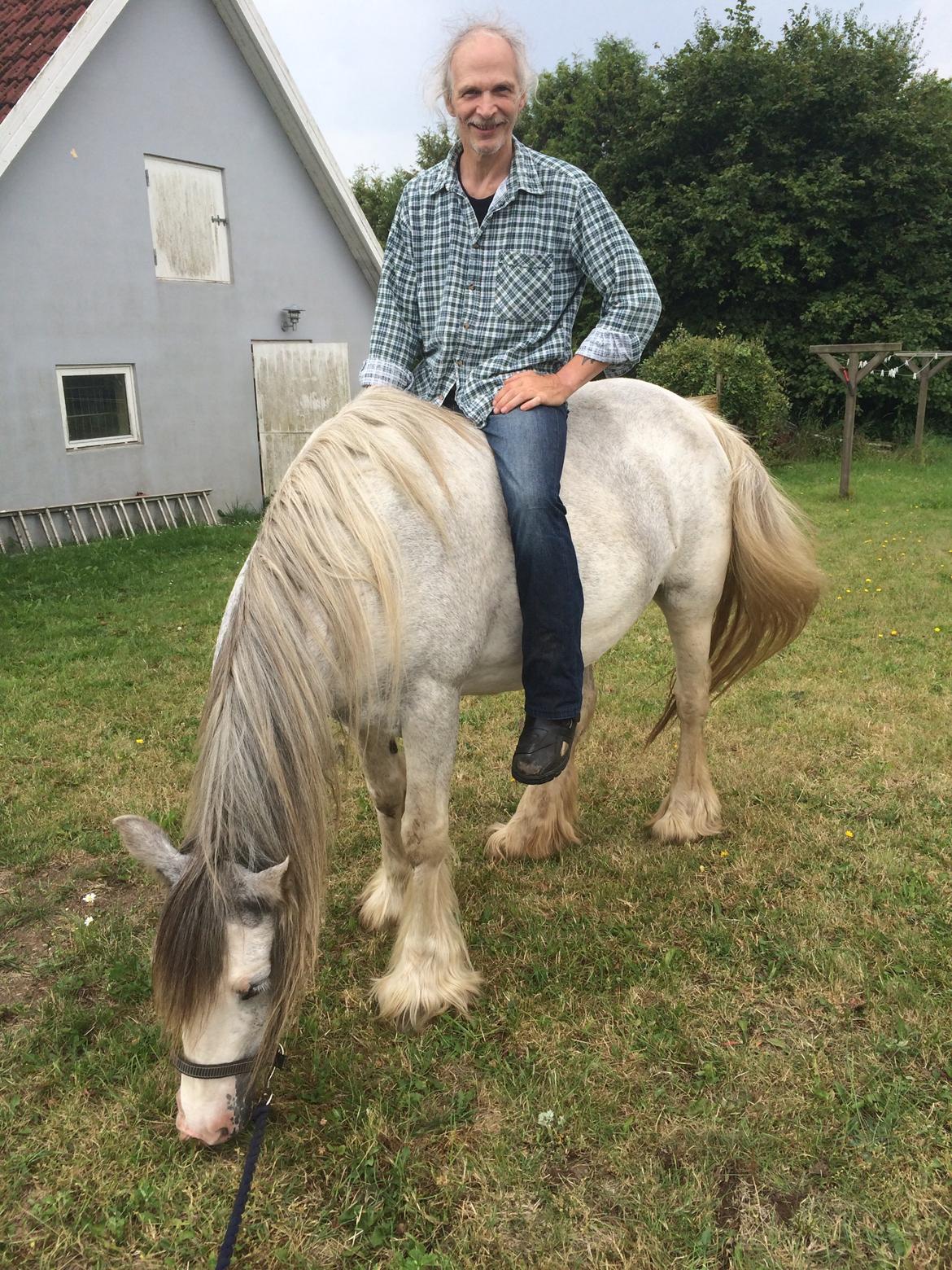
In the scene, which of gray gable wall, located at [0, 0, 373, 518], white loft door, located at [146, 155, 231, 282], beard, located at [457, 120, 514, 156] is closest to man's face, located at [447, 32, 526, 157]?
beard, located at [457, 120, 514, 156]

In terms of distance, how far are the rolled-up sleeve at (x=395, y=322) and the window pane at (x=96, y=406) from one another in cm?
807

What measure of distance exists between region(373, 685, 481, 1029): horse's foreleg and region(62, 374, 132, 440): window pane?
347 inches

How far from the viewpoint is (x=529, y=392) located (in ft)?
8.04

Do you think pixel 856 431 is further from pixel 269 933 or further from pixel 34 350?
pixel 269 933

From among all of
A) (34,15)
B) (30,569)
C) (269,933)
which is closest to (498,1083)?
(269,933)

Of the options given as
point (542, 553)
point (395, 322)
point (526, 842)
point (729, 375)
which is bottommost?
point (526, 842)

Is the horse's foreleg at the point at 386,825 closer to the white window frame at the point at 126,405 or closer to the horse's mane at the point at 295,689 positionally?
the horse's mane at the point at 295,689

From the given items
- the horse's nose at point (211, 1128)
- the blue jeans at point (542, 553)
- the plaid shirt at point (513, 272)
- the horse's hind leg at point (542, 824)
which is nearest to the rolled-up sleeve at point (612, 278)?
the plaid shirt at point (513, 272)

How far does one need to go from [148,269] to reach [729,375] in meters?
8.60

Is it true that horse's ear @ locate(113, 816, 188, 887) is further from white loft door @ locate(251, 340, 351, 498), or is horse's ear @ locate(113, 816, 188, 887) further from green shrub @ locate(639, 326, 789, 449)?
green shrub @ locate(639, 326, 789, 449)

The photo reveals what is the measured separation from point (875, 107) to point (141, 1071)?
2068 cm

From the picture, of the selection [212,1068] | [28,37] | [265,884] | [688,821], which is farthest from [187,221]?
[212,1068]

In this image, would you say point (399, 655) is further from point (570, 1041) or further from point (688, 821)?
point (688, 821)

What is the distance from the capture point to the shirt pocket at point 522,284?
2533 mm
